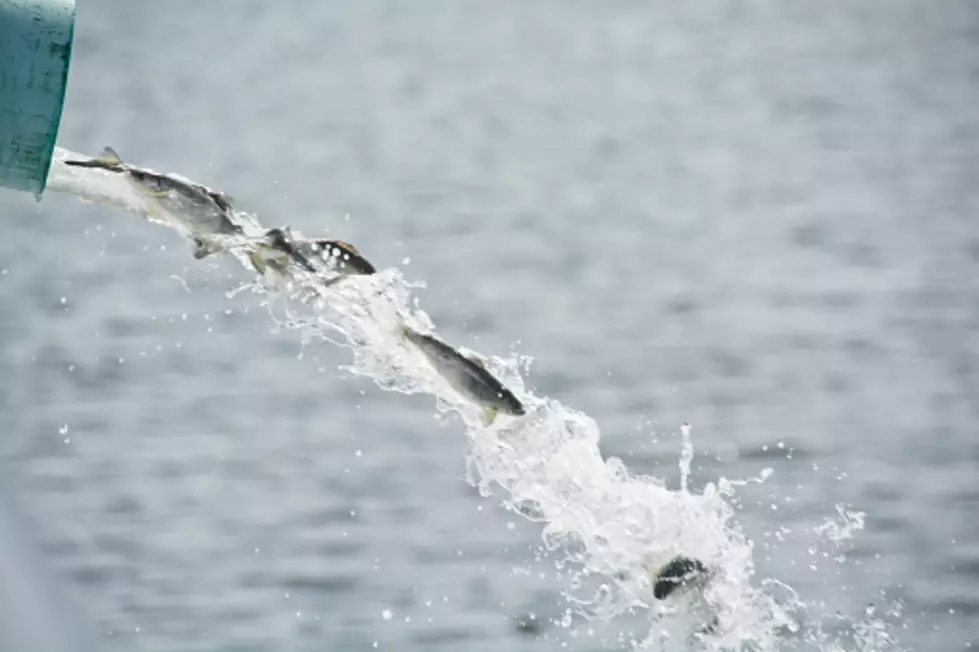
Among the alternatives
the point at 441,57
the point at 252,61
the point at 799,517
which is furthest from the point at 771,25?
the point at 799,517

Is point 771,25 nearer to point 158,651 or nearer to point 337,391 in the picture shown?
point 337,391

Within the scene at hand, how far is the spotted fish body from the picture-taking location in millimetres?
1473

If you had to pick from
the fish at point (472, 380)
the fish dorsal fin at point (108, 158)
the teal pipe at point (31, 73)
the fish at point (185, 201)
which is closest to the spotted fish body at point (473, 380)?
the fish at point (472, 380)

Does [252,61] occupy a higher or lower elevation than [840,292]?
higher

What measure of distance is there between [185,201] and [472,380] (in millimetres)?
388

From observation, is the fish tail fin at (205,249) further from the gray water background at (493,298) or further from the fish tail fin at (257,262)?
the gray water background at (493,298)

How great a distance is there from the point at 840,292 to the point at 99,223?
2.51m

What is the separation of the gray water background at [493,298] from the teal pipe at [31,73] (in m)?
1.32

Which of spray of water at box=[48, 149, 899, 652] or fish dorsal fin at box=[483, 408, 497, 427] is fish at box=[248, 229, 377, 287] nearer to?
spray of water at box=[48, 149, 899, 652]

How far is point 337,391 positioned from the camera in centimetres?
331

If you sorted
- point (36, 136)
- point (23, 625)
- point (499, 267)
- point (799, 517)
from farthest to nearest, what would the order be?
1. point (499, 267)
2. point (799, 517)
3. point (23, 625)
4. point (36, 136)

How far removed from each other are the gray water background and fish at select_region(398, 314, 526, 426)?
0.81m

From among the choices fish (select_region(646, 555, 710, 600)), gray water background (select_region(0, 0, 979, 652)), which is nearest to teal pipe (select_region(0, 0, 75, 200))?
fish (select_region(646, 555, 710, 600))

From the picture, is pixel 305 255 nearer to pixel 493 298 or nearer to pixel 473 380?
pixel 473 380
